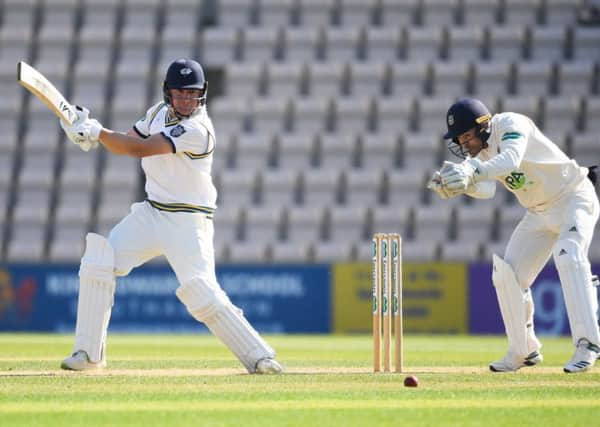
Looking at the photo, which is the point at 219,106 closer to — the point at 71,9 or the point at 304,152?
the point at 304,152

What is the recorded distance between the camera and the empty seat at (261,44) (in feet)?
59.8

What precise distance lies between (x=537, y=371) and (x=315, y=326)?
748cm

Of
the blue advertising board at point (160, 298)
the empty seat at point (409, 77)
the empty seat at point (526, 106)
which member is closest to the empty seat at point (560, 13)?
the empty seat at point (526, 106)

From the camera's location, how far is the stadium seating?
652 inches

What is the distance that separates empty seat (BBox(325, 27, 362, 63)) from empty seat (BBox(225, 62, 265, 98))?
1037 mm

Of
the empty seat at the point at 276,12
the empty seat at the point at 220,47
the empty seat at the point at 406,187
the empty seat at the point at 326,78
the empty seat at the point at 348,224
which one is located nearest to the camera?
the empty seat at the point at 348,224

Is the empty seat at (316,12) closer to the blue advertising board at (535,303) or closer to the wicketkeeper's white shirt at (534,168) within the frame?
the blue advertising board at (535,303)

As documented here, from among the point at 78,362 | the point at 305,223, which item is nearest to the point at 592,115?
the point at 305,223

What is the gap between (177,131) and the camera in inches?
271

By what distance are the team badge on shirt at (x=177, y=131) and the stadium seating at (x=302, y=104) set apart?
9266mm

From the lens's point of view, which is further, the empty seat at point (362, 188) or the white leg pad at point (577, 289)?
the empty seat at point (362, 188)

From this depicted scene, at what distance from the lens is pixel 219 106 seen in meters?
17.5

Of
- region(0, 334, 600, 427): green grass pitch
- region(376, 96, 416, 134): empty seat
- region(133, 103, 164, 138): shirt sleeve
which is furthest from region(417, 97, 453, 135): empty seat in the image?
region(133, 103, 164, 138): shirt sleeve

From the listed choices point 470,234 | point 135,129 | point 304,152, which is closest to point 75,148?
point 304,152
